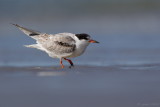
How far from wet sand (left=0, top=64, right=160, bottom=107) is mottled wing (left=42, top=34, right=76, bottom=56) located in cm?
37

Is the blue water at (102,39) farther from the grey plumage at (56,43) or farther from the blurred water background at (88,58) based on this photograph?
the grey plumage at (56,43)

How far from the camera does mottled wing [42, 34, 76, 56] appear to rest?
8695 millimetres

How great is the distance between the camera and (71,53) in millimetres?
8719

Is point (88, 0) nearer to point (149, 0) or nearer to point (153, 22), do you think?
point (149, 0)

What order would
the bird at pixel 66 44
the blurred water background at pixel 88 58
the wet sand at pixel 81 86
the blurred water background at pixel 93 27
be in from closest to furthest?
the wet sand at pixel 81 86 → the blurred water background at pixel 88 58 → the bird at pixel 66 44 → the blurred water background at pixel 93 27

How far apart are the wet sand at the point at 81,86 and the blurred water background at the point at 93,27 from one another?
112cm

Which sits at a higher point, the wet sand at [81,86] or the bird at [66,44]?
the bird at [66,44]

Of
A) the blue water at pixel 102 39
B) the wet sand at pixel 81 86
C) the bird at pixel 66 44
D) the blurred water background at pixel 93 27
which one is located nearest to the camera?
the wet sand at pixel 81 86

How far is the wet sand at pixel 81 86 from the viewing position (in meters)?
5.86

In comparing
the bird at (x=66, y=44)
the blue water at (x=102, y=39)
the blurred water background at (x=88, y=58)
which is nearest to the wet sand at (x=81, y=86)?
the blurred water background at (x=88, y=58)

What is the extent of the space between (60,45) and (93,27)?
7.46m

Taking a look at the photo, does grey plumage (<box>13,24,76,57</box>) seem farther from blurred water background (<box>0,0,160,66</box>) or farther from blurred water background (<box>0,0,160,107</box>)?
blurred water background (<box>0,0,160,66</box>)

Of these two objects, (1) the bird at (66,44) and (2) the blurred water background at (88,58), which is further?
(1) the bird at (66,44)

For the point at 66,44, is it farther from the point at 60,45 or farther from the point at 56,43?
the point at 56,43
